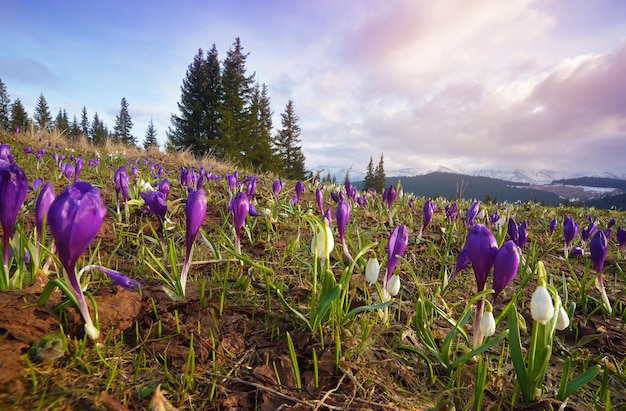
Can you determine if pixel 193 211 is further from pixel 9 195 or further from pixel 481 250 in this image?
pixel 481 250

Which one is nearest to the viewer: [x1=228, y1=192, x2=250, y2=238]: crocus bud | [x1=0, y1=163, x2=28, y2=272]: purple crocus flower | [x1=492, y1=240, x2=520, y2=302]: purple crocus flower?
[x1=0, y1=163, x2=28, y2=272]: purple crocus flower

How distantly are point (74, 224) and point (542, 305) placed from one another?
1617 mm

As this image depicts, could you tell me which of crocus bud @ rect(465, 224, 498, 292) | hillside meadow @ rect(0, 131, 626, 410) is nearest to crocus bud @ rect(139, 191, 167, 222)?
hillside meadow @ rect(0, 131, 626, 410)

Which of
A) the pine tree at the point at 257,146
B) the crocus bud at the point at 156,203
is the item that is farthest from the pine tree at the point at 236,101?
the crocus bud at the point at 156,203

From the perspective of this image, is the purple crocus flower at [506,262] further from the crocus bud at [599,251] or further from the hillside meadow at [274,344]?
the crocus bud at [599,251]

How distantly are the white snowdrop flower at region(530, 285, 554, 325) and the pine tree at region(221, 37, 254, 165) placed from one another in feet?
91.9

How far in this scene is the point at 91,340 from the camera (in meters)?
1.11

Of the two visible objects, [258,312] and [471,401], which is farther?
[258,312]

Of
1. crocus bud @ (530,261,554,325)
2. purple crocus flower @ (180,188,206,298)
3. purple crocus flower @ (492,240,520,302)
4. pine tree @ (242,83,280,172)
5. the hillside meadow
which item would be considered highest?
pine tree @ (242,83,280,172)

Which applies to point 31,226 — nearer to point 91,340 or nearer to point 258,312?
point 91,340

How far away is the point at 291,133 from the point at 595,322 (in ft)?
132

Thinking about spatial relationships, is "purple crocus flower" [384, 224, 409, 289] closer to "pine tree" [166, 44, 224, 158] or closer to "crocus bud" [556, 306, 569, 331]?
"crocus bud" [556, 306, 569, 331]

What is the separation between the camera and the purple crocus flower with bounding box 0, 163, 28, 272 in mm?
1223

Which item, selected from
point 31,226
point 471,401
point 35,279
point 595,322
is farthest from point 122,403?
point 595,322
